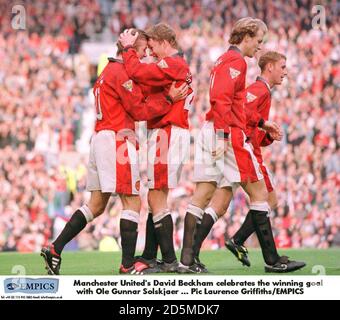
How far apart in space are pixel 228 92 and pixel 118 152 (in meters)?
0.98

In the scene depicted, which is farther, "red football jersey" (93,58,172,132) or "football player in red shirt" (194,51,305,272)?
"football player in red shirt" (194,51,305,272)

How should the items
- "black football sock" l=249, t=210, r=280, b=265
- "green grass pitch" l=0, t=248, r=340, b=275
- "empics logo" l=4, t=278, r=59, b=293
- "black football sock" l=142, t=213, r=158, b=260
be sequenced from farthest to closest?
"green grass pitch" l=0, t=248, r=340, b=275
"black football sock" l=142, t=213, r=158, b=260
"black football sock" l=249, t=210, r=280, b=265
"empics logo" l=4, t=278, r=59, b=293

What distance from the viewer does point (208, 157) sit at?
7.45m

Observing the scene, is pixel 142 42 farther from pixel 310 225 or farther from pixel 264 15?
pixel 264 15

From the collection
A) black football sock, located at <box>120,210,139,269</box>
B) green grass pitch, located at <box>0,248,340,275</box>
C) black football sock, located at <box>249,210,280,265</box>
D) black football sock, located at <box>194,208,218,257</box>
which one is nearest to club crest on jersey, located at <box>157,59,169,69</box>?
black football sock, located at <box>120,210,139,269</box>

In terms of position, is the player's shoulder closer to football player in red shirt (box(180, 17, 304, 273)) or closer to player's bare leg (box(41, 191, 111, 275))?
football player in red shirt (box(180, 17, 304, 273))

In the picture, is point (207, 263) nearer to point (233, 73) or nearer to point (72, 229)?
point (72, 229)

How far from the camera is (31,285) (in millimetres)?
6438

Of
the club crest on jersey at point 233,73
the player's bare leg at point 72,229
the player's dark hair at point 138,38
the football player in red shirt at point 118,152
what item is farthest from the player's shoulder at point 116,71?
the player's bare leg at point 72,229

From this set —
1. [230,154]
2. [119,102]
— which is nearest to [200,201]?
[230,154]

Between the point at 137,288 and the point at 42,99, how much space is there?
11.0 metres

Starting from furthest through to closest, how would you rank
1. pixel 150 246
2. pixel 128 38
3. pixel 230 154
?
pixel 150 246 → pixel 230 154 → pixel 128 38

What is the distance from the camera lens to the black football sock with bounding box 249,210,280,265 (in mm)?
7492

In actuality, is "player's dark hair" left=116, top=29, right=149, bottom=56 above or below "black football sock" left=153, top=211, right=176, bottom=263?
above
